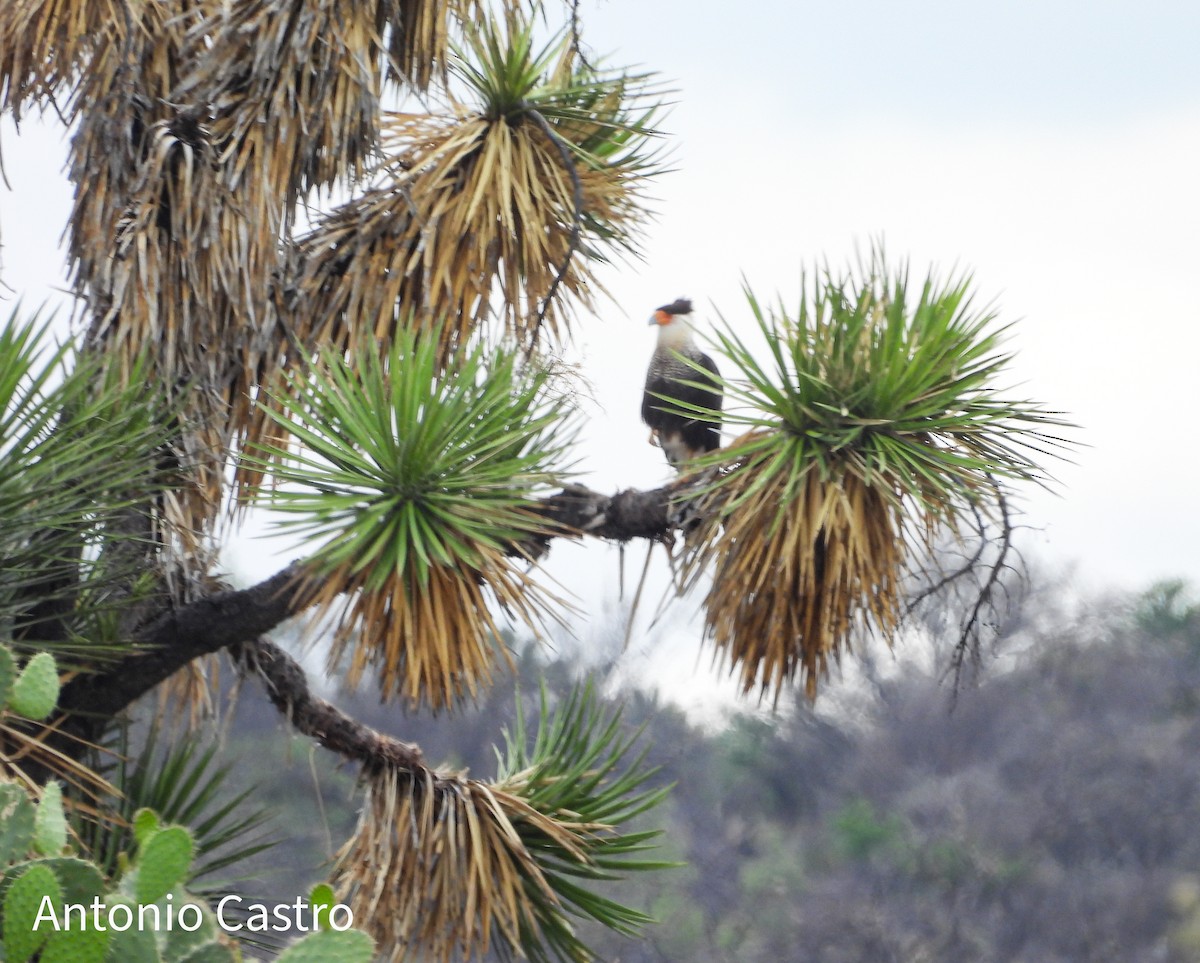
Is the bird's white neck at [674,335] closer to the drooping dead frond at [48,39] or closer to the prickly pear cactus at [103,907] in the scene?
the drooping dead frond at [48,39]

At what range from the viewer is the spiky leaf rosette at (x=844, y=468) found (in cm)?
319

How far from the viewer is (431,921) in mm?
4148

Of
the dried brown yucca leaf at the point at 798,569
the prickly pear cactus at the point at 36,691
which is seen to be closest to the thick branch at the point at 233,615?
the dried brown yucca leaf at the point at 798,569

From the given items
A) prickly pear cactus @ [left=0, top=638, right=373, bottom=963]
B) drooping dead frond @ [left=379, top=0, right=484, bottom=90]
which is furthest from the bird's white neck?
prickly pear cactus @ [left=0, top=638, right=373, bottom=963]

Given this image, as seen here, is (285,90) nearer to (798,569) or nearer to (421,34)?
(421,34)

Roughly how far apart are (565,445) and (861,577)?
773 mm

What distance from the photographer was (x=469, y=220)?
407cm

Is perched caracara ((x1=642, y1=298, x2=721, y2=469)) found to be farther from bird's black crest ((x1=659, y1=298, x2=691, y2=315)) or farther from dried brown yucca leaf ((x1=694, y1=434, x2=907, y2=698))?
dried brown yucca leaf ((x1=694, y1=434, x2=907, y2=698))

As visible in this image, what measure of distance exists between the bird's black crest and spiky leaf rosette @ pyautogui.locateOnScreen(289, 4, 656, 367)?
0.86 meters

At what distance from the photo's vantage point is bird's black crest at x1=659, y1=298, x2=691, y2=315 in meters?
5.25

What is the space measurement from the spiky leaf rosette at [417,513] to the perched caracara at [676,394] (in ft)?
4.18

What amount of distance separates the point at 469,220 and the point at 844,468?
1.44 metres

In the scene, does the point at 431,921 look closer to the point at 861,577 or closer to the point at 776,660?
the point at 776,660

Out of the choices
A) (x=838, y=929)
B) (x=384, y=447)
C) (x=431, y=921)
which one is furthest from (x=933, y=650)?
(x=384, y=447)
